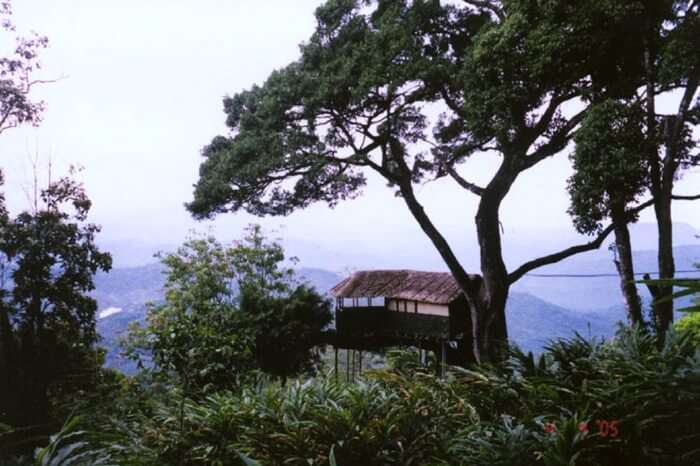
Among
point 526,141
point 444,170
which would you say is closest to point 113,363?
point 444,170

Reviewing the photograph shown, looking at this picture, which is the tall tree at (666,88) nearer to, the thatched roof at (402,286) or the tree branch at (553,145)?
the tree branch at (553,145)

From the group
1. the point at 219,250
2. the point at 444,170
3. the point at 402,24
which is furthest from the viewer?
the point at 219,250

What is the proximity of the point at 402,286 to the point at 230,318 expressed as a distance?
6.27 metres

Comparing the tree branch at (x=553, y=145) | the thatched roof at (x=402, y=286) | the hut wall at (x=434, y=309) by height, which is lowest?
the hut wall at (x=434, y=309)

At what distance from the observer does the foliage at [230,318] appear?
3977 millimetres

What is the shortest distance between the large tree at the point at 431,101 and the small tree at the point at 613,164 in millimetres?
759

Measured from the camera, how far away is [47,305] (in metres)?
6.50

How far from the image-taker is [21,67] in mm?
6473

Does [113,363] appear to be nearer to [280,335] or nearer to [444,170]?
[280,335]

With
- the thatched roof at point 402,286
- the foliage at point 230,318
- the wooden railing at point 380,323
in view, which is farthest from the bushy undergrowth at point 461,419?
the wooden railing at point 380,323

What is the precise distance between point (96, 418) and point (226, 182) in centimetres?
499
